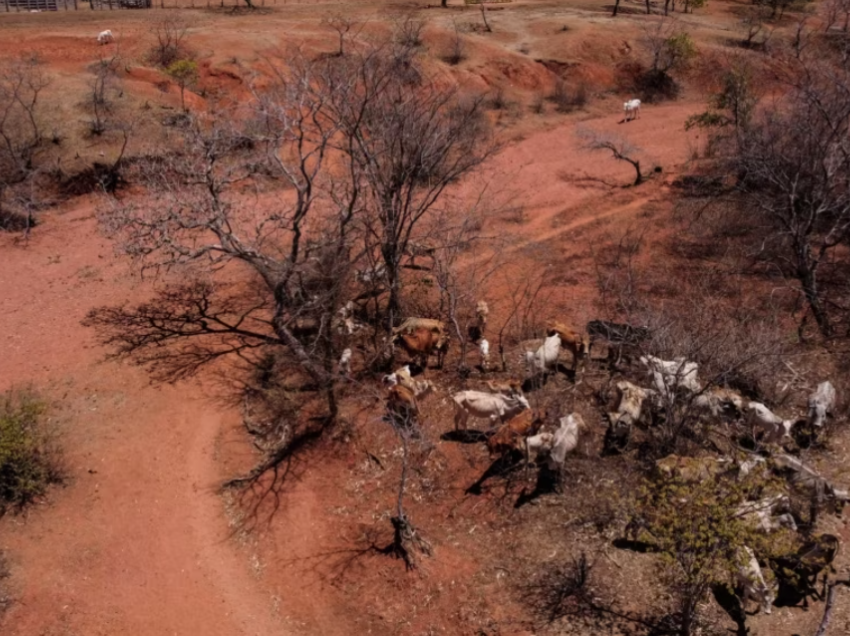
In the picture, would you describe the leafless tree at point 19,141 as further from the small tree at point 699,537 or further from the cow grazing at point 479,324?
the small tree at point 699,537

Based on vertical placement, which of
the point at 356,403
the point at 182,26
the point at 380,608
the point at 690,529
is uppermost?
the point at 182,26

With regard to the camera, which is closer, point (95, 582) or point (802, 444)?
point (95, 582)

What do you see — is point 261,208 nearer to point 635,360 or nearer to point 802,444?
point 635,360

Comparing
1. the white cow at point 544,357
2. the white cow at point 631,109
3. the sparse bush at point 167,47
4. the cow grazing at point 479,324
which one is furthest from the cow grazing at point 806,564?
the sparse bush at point 167,47

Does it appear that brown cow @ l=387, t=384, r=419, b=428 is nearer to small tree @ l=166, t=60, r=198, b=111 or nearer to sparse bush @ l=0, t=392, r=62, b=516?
sparse bush @ l=0, t=392, r=62, b=516

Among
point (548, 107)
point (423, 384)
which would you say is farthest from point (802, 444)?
point (548, 107)

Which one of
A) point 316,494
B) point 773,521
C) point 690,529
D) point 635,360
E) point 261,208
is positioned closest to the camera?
point 690,529
